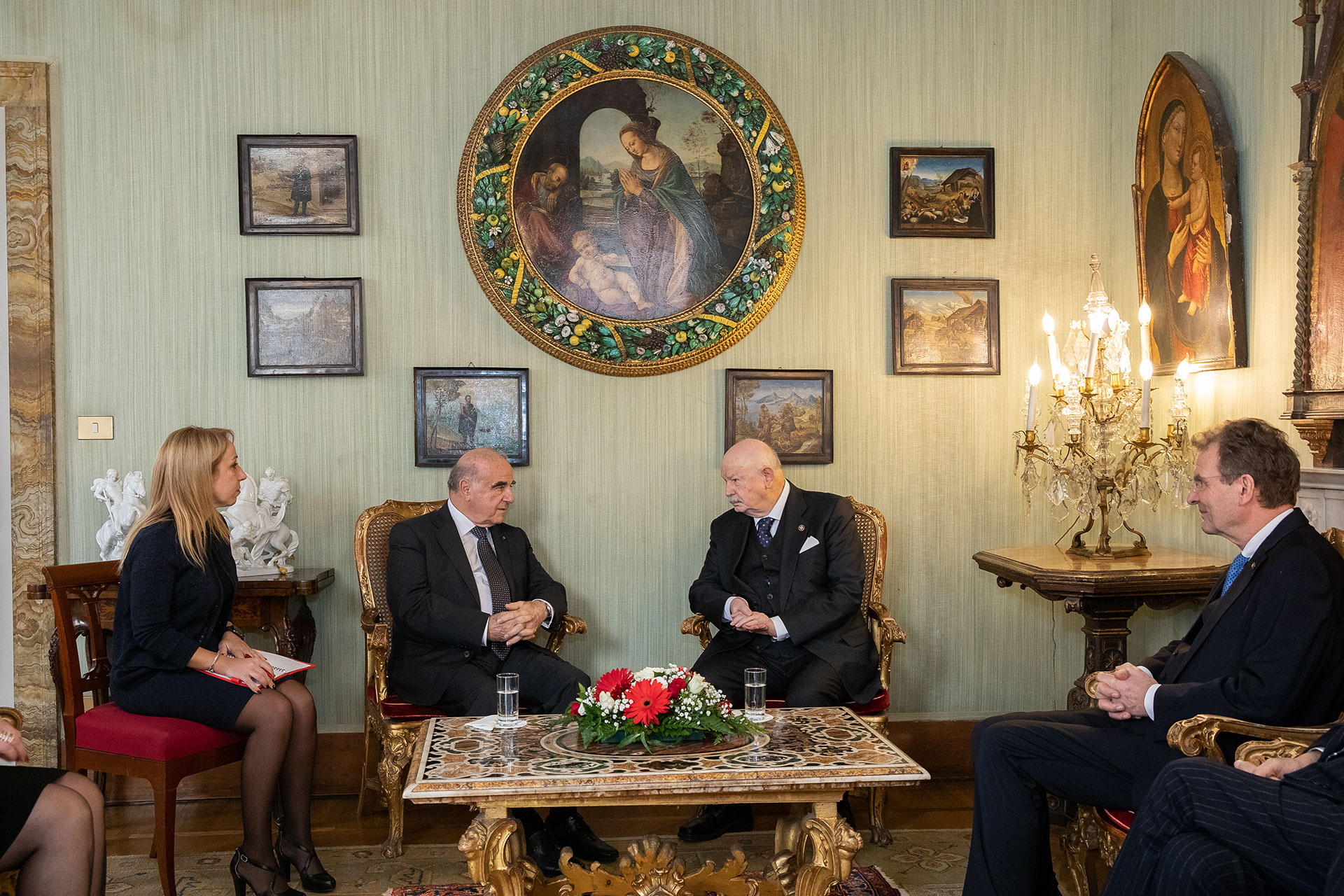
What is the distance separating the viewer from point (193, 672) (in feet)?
11.5

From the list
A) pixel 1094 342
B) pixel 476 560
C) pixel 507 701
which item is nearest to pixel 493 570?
pixel 476 560

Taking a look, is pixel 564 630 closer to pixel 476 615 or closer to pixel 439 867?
pixel 476 615

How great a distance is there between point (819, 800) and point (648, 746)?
472mm

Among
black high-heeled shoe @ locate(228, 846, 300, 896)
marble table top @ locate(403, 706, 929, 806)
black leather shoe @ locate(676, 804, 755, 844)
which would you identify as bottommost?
black leather shoe @ locate(676, 804, 755, 844)

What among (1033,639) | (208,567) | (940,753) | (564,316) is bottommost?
(940,753)

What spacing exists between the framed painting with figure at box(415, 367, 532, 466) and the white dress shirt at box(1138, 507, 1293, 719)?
2.72m

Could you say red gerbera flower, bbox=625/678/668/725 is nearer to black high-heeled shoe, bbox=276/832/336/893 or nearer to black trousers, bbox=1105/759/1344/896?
black trousers, bbox=1105/759/1344/896

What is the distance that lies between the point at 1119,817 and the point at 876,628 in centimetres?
167

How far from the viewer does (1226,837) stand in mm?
2295

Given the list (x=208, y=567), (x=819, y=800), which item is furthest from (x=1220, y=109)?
(x=208, y=567)

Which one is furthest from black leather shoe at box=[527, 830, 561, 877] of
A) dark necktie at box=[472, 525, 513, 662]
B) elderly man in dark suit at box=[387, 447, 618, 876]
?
dark necktie at box=[472, 525, 513, 662]

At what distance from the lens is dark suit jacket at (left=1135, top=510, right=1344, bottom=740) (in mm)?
2711

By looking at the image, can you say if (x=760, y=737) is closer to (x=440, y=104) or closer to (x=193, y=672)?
(x=193, y=672)

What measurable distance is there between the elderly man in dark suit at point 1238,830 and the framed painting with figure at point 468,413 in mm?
3013
